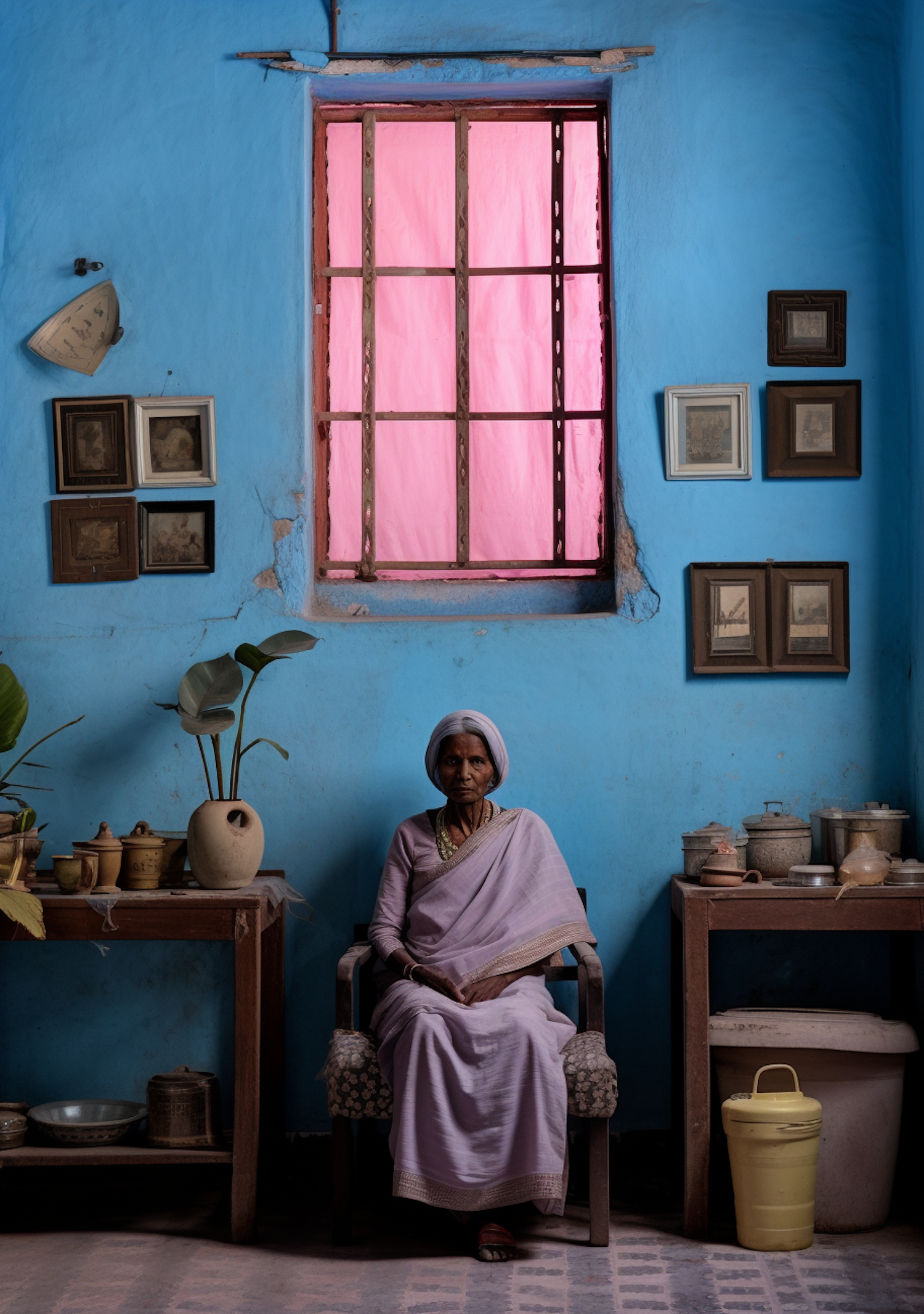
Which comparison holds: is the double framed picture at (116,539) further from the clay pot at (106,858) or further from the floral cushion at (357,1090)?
the floral cushion at (357,1090)

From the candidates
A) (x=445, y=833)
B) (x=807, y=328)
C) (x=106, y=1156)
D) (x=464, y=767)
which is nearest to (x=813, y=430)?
(x=807, y=328)

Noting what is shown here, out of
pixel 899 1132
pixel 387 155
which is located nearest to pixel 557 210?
pixel 387 155

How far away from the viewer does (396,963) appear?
3529mm

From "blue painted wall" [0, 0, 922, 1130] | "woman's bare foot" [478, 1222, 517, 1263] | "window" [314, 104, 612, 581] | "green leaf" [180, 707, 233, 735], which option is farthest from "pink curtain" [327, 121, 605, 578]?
"woman's bare foot" [478, 1222, 517, 1263]

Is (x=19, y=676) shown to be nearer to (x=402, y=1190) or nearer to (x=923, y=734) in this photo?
(x=402, y=1190)

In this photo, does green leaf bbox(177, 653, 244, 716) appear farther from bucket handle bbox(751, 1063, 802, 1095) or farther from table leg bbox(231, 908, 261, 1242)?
bucket handle bbox(751, 1063, 802, 1095)

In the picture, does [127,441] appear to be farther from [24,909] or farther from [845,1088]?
[845,1088]

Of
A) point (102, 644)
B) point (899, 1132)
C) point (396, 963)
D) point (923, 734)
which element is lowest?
point (899, 1132)

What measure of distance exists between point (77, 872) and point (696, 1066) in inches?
71.3

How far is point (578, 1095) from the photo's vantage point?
317 cm

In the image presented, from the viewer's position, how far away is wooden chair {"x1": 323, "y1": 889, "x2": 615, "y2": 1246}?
3.18 meters

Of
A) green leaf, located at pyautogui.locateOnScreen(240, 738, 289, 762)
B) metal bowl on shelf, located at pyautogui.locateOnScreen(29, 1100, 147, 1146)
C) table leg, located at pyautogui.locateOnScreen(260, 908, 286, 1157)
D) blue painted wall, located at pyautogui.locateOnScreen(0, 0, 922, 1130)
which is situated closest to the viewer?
metal bowl on shelf, located at pyautogui.locateOnScreen(29, 1100, 147, 1146)

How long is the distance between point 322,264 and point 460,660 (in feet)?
4.94

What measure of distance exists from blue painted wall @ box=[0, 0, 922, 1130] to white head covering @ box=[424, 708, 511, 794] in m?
0.28
